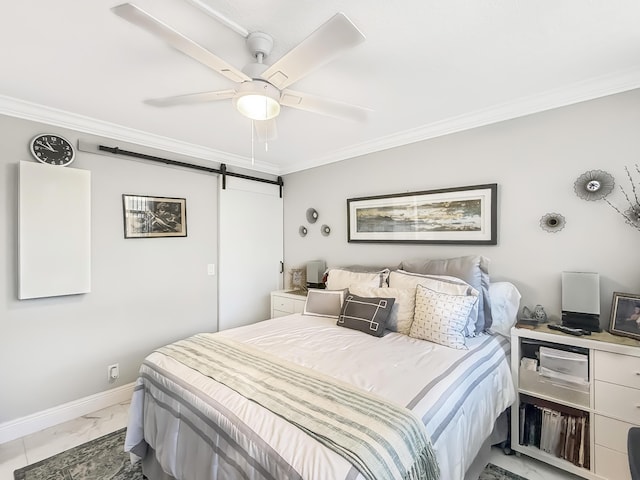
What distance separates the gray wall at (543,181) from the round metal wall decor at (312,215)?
0.96 meters

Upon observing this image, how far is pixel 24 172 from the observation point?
2186mm

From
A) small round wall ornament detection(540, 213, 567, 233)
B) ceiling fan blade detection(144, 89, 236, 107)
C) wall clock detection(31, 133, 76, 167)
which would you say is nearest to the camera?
ceiling fan blade detection(144, 89, 236, 107)

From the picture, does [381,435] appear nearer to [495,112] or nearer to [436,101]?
[436,101]

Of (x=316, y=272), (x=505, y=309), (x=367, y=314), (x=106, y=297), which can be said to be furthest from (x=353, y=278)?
(x=106, y=297)

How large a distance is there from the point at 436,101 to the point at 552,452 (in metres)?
2.44

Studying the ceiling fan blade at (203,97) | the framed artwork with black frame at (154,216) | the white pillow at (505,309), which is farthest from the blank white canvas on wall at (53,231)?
the white pillow at (505,309)

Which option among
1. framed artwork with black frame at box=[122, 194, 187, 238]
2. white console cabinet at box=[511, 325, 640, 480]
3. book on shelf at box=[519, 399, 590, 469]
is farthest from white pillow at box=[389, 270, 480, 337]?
framed artwork with black frame at box=[122, 194, 187, 238]

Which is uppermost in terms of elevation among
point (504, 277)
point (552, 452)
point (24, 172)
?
point (24, 172)

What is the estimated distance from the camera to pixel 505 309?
7.25 ft

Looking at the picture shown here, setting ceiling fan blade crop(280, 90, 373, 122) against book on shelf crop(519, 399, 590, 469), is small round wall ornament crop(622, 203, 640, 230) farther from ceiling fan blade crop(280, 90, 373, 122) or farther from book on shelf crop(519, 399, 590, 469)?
ceiling fan blade crop(280, 90, 373, 122)

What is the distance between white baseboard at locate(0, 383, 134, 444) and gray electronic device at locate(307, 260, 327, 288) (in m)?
2.01

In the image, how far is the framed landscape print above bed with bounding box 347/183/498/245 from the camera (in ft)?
8.18

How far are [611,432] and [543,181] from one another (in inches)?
62.8

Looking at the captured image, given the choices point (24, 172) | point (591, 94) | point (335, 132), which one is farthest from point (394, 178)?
point (24, 172)
